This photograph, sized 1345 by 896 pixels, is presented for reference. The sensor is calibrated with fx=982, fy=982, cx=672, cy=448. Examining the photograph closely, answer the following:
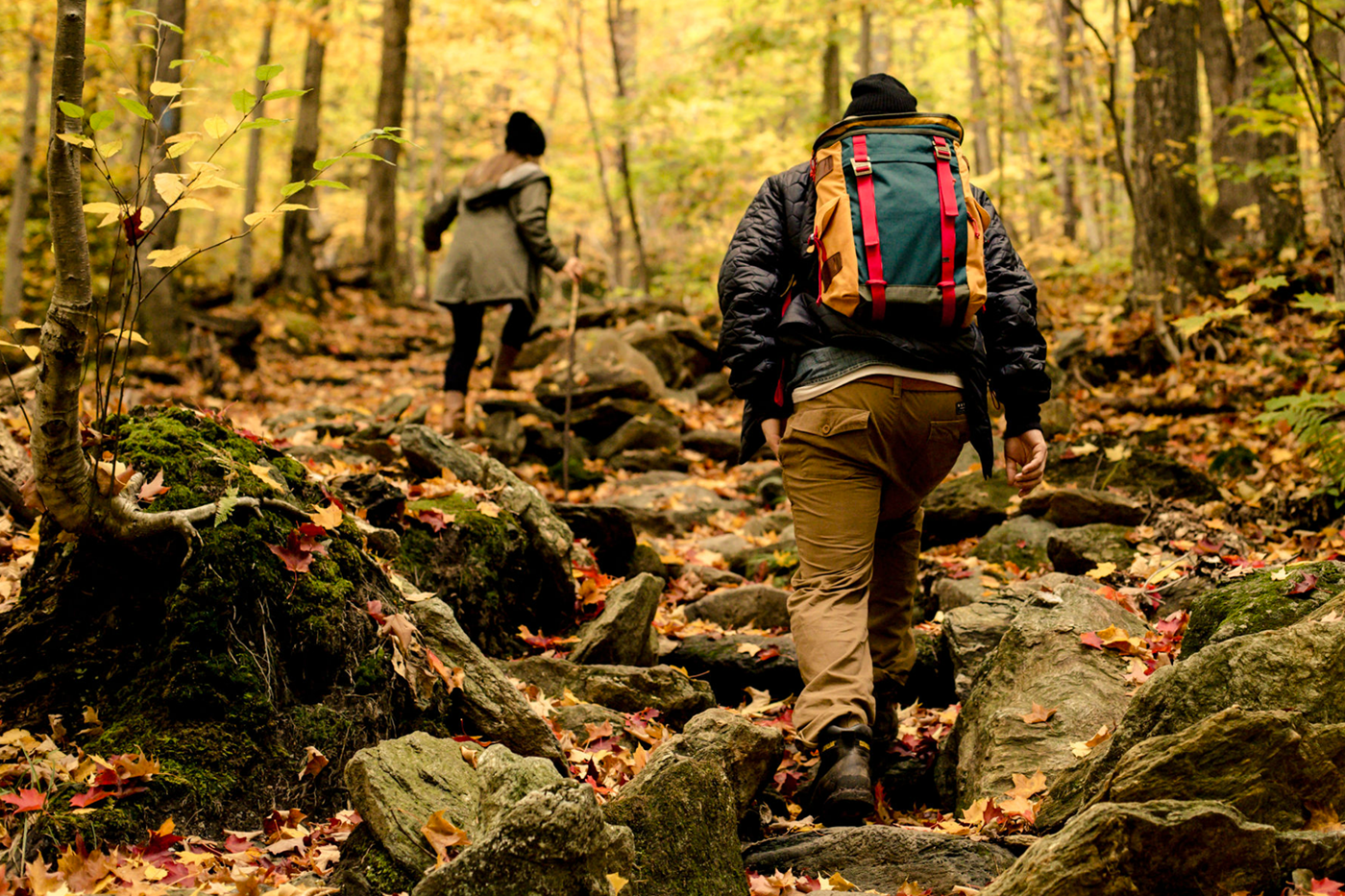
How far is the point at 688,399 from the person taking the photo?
1149cm

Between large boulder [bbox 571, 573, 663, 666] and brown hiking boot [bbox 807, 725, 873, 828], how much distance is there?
1.37 m

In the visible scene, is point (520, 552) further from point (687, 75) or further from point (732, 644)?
point (687, 75)

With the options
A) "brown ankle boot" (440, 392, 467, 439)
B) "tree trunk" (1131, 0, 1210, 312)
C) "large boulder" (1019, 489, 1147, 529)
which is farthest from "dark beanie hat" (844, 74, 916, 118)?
"tree trunk" (1131, 0, 1210, 312)

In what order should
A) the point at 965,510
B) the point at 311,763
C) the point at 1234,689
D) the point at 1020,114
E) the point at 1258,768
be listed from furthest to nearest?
the point at 1020,114, the point at 965,510, the point at 311,763, the point at 1234,689, the point at 1258,768

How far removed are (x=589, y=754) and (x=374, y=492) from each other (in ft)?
6.14

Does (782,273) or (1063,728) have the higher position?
(782,273)

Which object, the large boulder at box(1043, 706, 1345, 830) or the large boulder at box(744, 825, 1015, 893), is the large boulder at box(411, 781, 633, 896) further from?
the large boulder at box(1043, 706, 1345, 830)

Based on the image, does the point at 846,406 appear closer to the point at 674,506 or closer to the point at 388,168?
the point at 674,506

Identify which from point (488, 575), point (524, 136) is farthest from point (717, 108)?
point (488, 575)

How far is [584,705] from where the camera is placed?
379 cm

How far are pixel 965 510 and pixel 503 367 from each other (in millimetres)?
4592

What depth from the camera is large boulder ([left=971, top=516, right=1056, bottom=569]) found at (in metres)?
5.88

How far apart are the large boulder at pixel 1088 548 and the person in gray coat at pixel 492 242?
419cm

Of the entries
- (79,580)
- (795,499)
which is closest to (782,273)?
(795,499)
